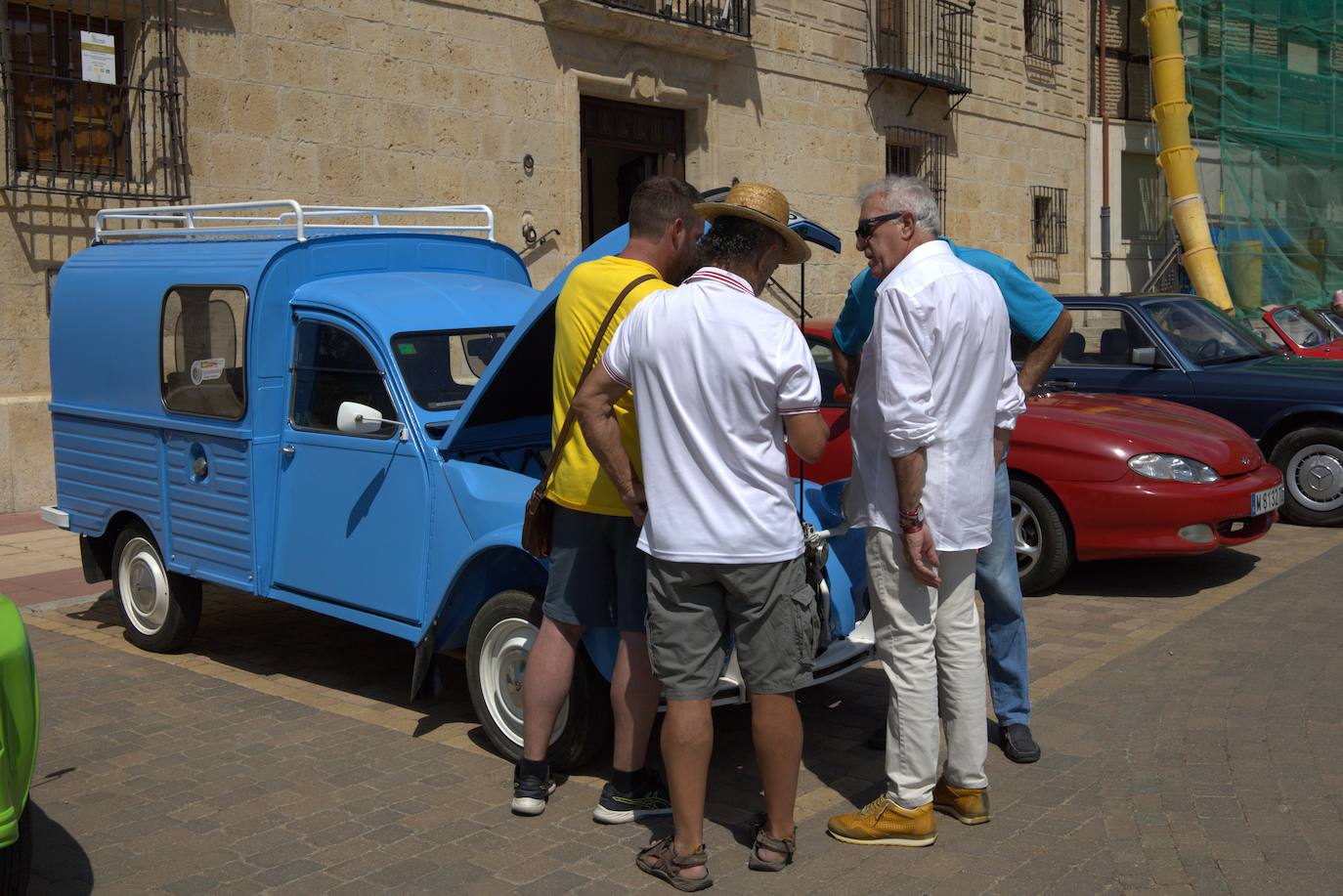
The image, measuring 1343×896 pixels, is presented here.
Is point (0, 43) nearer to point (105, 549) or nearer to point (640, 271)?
point (105, 549)

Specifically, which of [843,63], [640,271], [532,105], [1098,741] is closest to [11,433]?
[532,105]

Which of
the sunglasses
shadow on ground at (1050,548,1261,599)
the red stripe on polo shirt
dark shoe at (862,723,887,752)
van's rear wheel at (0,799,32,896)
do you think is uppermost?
the sunglasses

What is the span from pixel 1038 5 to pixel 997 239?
4615 millimetres

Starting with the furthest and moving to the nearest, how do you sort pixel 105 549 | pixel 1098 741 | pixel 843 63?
1. pixel 843 63
2. pixel 105 549
3. pixel 1098 741

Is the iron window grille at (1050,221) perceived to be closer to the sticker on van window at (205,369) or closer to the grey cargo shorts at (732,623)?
the sticker on van window at (205,369)

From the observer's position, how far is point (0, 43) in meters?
10.1

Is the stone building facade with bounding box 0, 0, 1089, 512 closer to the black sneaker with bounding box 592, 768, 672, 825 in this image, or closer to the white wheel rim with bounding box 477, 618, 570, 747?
the white wheel rim with bounding box 477, 618, 570, 747

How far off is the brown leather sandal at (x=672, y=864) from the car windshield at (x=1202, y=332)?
7.06 metres

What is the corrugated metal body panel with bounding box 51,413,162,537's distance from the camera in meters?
6.53

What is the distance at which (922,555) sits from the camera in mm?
4090

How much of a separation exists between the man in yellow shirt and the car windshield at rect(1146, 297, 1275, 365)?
6.51m

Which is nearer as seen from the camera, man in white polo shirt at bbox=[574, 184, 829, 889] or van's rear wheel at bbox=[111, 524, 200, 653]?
man in white polo shirt at bbox=[574, 184, 829, 889]

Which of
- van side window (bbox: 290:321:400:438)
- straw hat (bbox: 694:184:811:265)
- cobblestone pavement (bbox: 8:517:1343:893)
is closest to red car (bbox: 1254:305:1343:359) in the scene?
cobblestone pavement (bbox: 8:517:1343:893)

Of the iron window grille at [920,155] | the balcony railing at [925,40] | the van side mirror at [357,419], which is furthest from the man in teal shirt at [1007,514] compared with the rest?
the iron window grille at [920,155]
